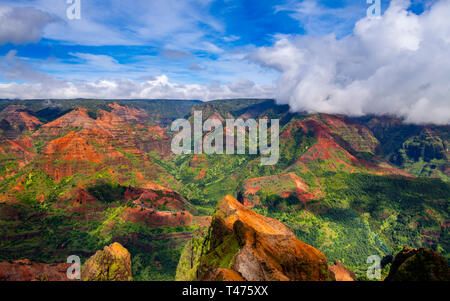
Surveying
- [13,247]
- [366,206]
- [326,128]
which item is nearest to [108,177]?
[13,247]

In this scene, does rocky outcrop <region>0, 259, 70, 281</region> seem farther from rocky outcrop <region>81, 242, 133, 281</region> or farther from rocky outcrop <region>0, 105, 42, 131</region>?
rocky outcrop <region>0, 105, 42, 131</region>

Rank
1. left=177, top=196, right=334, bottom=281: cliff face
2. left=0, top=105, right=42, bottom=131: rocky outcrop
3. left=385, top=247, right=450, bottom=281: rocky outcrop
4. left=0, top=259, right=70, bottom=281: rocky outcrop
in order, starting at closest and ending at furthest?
left=177, top=196, right=334, bottom=281: cliff face, left=385, top=247, right=450, bottom=281: rocky outcrop, left=0, top=259, right=70, bottom=281: rocky outcrop, left=0, top=105, right=42, bottom=131: rocky outcrop

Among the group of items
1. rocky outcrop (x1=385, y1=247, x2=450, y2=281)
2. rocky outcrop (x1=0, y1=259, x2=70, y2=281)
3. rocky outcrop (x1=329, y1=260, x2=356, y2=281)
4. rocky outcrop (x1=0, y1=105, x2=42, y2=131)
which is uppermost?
rocky outcrop (x1=0, y1=105, x2=42, y2=131)

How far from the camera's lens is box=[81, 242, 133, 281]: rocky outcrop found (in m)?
50.1

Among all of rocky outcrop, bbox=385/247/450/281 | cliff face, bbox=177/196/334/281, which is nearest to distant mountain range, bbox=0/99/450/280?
rocky outcrop, bbox=385/247/450/281

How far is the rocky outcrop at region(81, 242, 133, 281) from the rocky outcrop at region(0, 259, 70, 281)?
6745 mm

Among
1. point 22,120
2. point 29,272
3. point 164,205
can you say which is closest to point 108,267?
point 29,272

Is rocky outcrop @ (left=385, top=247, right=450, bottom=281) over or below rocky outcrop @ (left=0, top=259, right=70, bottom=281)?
over

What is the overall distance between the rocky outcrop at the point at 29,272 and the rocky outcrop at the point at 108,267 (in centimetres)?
675

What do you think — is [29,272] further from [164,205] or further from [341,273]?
[341,273]

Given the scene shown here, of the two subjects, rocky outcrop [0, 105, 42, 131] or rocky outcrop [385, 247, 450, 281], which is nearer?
rocky outcrop [385, 247, 450, 281]

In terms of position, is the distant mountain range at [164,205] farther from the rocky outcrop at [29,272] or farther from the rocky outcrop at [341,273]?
the rocky outcrop at [29,272]

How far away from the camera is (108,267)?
52.5 meters
